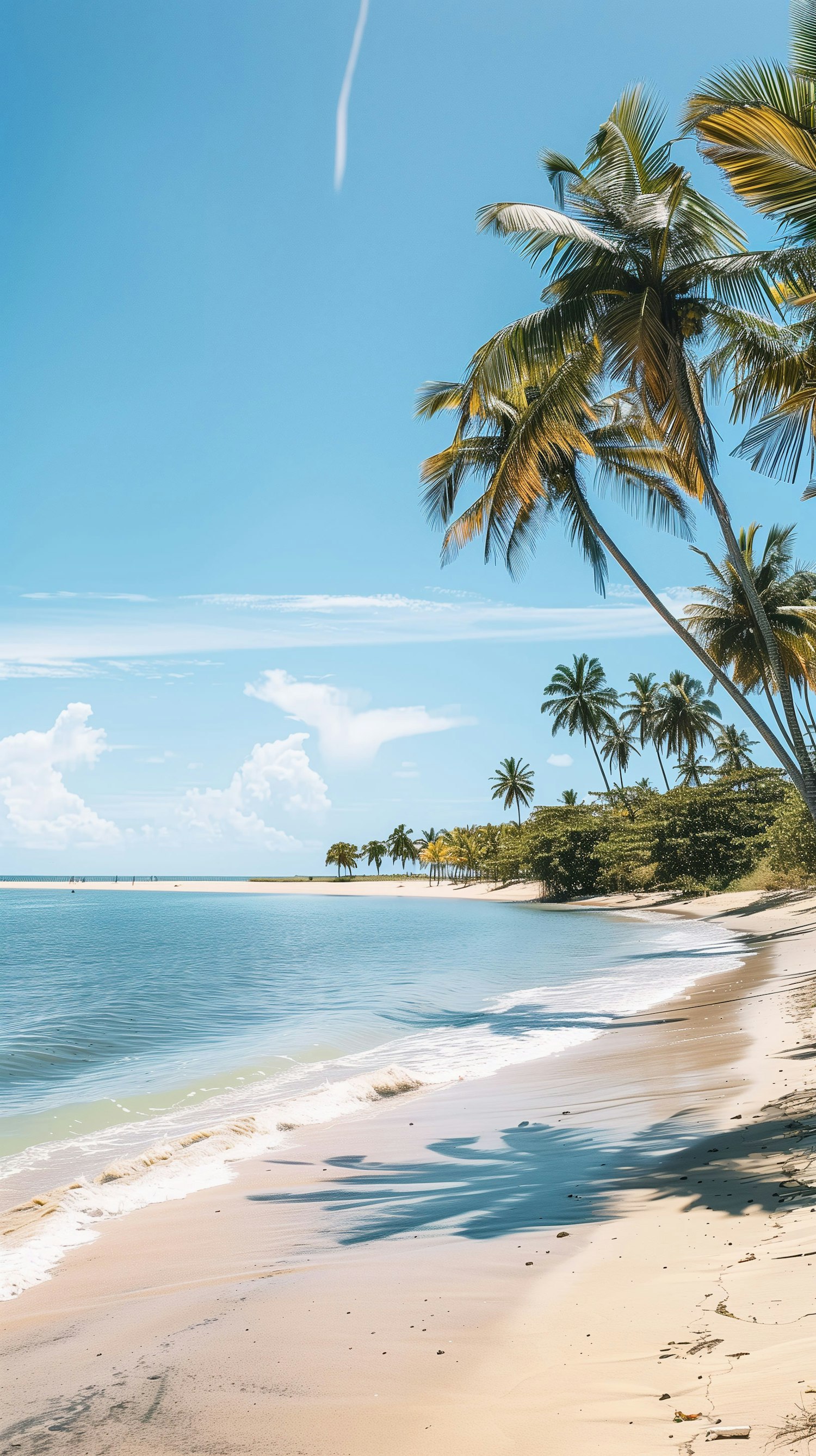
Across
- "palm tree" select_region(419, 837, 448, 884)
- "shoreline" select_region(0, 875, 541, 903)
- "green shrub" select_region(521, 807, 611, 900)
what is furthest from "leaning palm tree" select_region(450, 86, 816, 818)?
"palm tree" select_region(419, 837, 448, 884)

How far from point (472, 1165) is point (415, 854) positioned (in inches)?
4471

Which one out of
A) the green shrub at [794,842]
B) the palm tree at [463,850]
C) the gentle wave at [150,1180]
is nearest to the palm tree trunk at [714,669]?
the gentle wave at [150,1180]

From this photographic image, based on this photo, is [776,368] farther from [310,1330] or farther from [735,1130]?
[310,1330]

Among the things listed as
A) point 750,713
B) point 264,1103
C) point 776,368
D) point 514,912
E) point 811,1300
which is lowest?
point 514,912

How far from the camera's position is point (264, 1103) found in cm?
902

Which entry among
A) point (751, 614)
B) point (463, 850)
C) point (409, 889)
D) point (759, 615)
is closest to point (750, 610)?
point (751, 614)

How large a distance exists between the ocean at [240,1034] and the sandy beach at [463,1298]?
0.96 m

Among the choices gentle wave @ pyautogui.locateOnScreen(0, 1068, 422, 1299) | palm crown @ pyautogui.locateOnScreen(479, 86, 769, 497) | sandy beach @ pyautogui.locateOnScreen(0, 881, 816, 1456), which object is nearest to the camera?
sandy beach @ pyautogui.locateOnScreen(0, 881, 816, 1456)

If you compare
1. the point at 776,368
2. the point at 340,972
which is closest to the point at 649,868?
the point at 340,972

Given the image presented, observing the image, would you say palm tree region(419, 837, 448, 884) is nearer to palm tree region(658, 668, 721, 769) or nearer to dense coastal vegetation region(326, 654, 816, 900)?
dense coastal vegetation region(326, 654, 816, 900)

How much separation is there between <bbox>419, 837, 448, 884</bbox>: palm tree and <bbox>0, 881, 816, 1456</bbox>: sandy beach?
97439 mm

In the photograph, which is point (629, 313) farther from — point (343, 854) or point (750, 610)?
point (343, 854)

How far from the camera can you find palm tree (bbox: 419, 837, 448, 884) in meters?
104

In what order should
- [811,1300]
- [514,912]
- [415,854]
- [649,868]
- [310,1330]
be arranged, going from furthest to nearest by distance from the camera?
[415,854] → [514,912] → [649,868] → [310,1330] → [811,1300]
